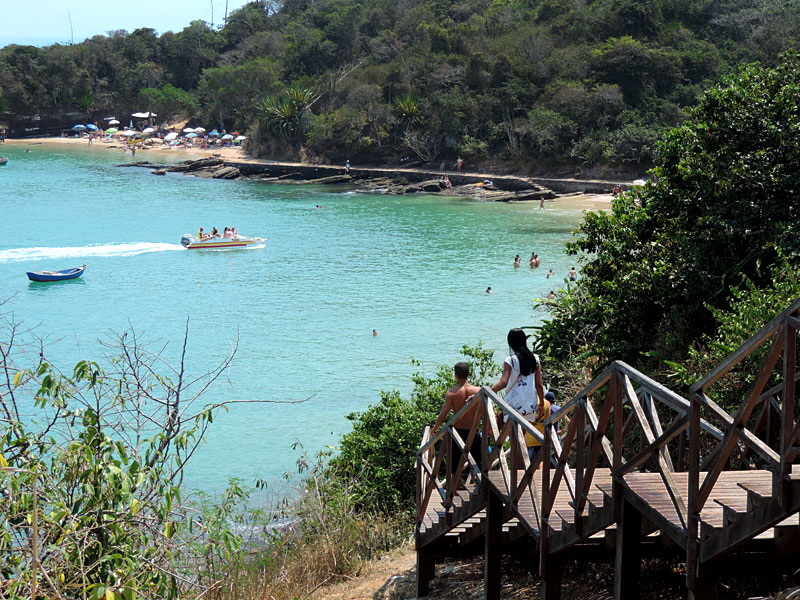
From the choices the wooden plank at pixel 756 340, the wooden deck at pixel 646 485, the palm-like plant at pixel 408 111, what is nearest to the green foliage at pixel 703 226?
the wooden deck at pixel 646 485

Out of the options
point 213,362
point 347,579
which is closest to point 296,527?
point 347,579

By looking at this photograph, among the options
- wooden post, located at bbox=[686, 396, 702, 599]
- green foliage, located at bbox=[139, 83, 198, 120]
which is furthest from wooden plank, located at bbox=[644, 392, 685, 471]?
green foliage, located at bbox=[139, 83, 198, 120]

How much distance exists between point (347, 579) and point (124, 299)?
946 inches

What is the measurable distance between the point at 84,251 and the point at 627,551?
38.1 metres

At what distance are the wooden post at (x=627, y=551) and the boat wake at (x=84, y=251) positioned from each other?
3680 centimetres

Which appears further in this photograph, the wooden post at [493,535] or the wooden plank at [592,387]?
the wooden post at [493,535]

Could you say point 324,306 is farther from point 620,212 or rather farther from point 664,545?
point 664,545

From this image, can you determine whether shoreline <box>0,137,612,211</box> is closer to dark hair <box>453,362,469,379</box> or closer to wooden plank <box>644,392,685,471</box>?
dark hair <box>453,362,469,379</box>

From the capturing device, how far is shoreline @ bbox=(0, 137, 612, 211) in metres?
54.2

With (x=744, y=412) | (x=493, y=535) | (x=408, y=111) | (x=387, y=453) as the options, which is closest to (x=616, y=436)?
(x=744, y=412)

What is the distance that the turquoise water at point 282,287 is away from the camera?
68.1ft

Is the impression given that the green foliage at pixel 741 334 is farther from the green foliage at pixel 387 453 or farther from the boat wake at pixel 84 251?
the boat wake at pixel 84 251

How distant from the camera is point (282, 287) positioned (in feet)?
109

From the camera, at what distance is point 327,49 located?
8425 cm
